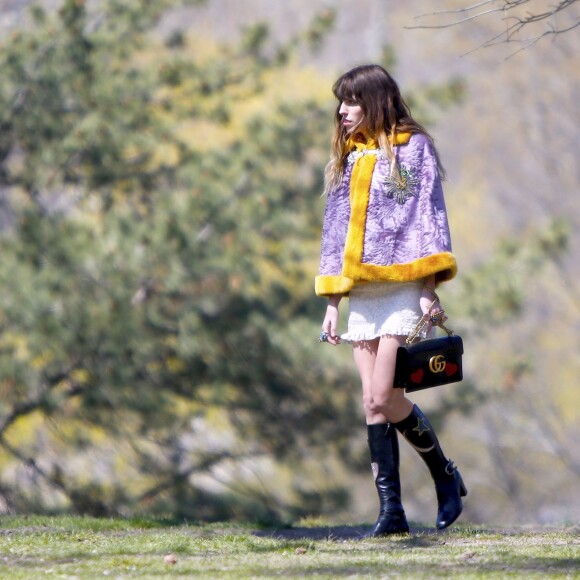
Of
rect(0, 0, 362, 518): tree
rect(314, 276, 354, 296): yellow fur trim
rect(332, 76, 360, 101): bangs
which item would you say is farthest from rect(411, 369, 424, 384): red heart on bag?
rect(0, 0, 362, 518): tree

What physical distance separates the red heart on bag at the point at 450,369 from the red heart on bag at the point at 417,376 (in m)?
0.13

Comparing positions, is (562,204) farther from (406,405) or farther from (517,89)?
(406,405)

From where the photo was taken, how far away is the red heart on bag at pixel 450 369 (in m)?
4.22

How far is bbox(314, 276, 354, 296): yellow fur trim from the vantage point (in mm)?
4234

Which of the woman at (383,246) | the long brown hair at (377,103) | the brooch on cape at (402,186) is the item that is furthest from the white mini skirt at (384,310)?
the long brown hair at (377,103)

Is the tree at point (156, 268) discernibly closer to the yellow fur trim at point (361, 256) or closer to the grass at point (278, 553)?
the grass at point (278, 553)

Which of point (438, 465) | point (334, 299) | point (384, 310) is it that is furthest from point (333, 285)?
point (438, 465)

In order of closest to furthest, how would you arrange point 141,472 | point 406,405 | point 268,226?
point 406,405 < point 268,226 < point 141,472

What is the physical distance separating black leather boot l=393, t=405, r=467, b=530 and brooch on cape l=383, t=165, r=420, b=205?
87cm

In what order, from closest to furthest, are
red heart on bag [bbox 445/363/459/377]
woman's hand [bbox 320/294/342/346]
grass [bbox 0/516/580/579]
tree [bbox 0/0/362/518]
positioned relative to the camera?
1. grass [bbox 0/516/580/579]
2. red heart on bag [bbox 445/363/459/377]
3. woman's hand [bbox 320/294/342/346]
4. tree [bbox 0/0/362/518]

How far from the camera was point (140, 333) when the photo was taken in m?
10.3

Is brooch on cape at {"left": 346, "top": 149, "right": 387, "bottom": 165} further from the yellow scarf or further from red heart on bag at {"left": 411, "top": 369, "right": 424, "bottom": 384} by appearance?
red heart on bag at {"left": 411, "top": 369, "right": 424, "bottom": 384}

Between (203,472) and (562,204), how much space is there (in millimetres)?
9936

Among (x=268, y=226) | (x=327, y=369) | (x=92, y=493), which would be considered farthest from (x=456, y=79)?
(x=92, y=493)
